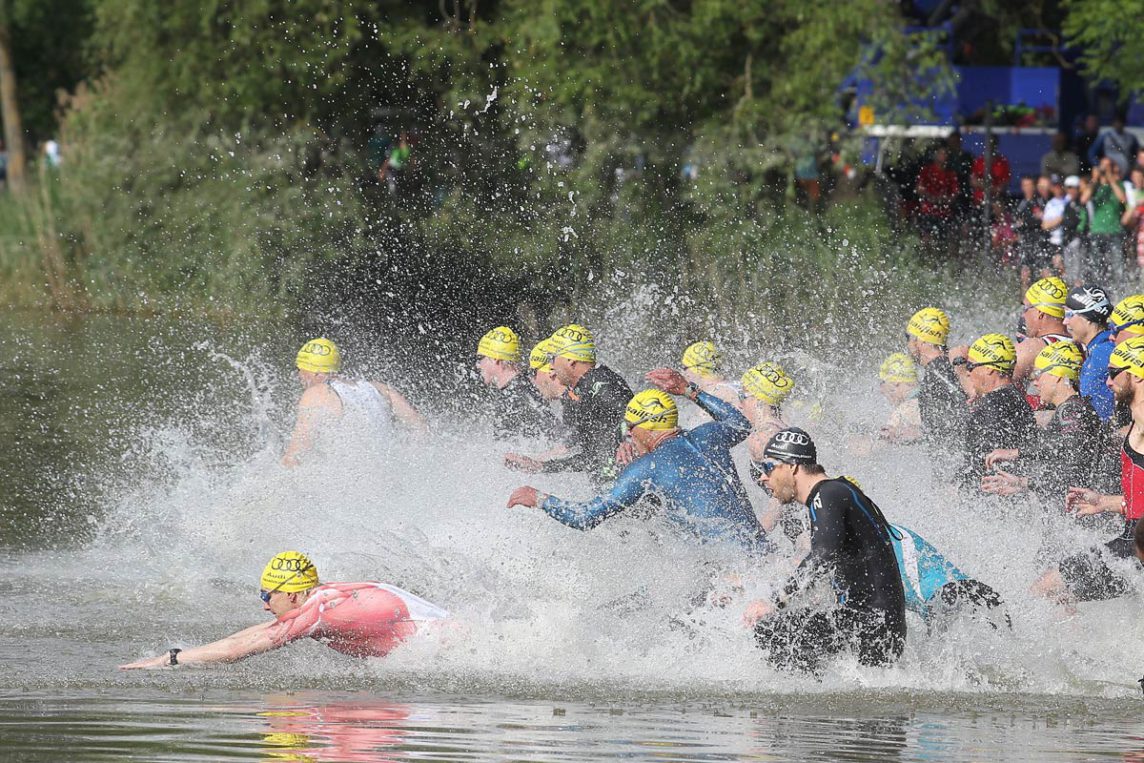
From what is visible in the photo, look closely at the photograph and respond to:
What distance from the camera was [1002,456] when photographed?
10320 millimetres

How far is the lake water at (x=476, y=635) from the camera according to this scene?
769 cm

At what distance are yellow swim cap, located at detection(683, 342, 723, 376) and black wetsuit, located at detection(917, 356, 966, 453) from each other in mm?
1308

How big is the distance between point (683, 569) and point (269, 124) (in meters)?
16.0

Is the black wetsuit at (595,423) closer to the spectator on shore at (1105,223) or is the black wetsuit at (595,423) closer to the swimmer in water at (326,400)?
the swimmer in water at (326,400)

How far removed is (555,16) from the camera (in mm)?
22969

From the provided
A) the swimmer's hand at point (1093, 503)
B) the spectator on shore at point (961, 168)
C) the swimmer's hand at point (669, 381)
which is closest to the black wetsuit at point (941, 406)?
the swimmer's hand at point (1093, 503)

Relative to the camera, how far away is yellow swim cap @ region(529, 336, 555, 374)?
1187cm

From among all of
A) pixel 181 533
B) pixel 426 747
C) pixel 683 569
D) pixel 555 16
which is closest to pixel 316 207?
pixel 555 16

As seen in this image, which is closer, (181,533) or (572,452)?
(572,452)

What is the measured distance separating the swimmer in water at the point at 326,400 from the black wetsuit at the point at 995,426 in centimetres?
379

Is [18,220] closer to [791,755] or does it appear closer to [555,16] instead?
[555,16]

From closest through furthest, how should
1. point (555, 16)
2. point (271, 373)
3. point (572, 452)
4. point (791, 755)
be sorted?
point (791, 755)
point (572, 452)
point (271, 373)
point (555, 16)

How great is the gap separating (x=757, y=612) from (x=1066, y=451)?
237 cm

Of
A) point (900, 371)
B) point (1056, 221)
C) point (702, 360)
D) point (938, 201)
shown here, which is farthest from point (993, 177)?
point (702, 360)
